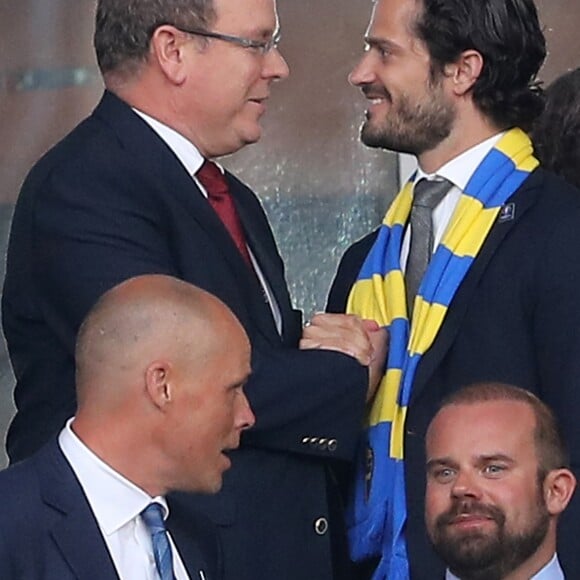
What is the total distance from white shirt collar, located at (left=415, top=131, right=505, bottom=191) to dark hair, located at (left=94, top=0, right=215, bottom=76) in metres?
0.51

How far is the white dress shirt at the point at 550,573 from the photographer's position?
10.9 feet

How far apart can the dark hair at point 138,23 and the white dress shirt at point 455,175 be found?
51cm

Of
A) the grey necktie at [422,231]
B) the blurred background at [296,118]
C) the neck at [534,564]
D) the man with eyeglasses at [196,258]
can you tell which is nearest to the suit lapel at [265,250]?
the man with eyeglasses at [196,258]

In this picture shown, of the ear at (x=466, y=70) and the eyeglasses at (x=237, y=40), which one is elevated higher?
the eyeglasses at (x=237, y=40)

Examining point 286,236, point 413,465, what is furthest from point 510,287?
point 286,236

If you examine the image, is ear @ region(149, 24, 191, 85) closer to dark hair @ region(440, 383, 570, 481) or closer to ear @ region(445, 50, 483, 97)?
ear @ region(445, 50, 483, 97)

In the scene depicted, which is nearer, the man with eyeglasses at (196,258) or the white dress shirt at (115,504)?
the white dress shirt at (115,504)

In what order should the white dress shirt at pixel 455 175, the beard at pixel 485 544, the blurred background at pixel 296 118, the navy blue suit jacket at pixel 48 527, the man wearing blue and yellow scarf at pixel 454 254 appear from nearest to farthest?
the navy blue suit jacket at pixel 48 527 → the beard at pixel 485 544 → the man wearing blue and yellow scarf at pixel 454 254 → the white dress shirt at pixel 455 175 → the blurred background at pixel 296 118

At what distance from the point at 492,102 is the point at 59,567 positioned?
50.8 inches

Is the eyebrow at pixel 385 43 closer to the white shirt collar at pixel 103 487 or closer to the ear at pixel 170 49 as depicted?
the ear at pixel 170 49

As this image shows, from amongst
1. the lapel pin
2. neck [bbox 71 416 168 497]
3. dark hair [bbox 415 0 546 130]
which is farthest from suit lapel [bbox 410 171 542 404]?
neck [bbox 71 416 168 497]

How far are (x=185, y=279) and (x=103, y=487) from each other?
0.55m

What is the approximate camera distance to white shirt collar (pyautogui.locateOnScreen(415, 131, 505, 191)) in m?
3.77

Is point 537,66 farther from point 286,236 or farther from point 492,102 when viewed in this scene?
point 286,236
